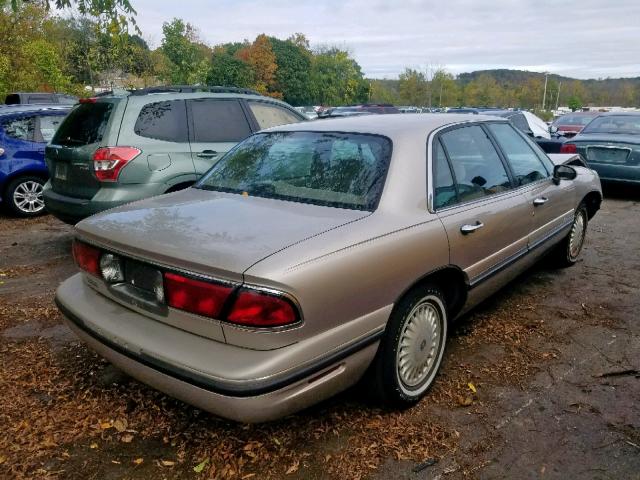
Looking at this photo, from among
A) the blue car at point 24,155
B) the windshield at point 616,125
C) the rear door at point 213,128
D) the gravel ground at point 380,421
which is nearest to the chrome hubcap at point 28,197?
the blue car at point 24,155

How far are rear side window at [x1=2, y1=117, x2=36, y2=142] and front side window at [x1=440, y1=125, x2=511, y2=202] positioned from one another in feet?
22.0

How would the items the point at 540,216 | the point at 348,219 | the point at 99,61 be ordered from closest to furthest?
the point at 348,219, the point at 540,216, the point at 99,61

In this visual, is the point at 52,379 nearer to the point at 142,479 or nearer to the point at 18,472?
the point at 18,472

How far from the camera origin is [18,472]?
7.87 ft

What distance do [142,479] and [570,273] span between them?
14.5 feet

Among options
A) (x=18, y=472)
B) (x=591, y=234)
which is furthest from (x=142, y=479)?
(x=591, y=234)

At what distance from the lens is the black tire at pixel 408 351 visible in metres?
2.64

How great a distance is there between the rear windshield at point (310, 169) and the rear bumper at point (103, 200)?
5.51 ft

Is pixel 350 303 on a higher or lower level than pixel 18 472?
higher

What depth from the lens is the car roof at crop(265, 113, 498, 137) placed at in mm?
3138

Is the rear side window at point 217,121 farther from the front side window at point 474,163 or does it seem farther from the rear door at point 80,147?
the front side window at point 474,163

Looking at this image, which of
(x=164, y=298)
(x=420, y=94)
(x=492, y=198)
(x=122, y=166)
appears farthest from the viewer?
(x=420, y=94)

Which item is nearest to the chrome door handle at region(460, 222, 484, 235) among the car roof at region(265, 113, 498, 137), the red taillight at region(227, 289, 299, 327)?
the car roof at region(265, 113, 498, 137)

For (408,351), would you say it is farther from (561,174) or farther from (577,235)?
(577,235)
